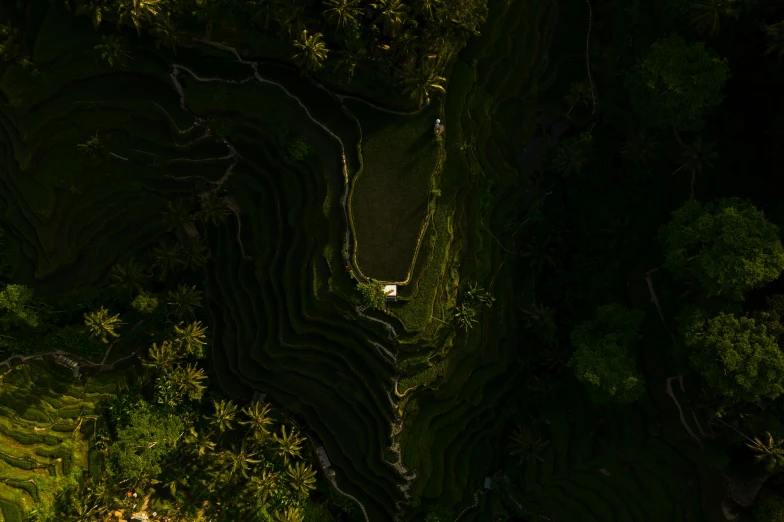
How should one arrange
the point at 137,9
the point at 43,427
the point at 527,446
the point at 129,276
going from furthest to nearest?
the point at 527,446
the point at 43,427
the point at 129,276
the point at 137,9

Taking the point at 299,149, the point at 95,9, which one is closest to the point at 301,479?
the point at 299,149

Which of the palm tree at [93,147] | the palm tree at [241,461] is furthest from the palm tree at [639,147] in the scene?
the palm tree at [93,147]

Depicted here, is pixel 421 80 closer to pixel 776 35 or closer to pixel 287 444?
pixel 776 35

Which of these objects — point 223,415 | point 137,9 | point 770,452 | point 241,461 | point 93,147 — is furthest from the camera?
point 223,415

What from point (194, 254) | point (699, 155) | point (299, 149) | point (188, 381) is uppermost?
point (699, 155)

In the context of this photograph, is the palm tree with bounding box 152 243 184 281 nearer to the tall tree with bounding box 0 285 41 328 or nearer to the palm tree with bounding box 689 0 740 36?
the tall tree with bounding box 0 285 41 328

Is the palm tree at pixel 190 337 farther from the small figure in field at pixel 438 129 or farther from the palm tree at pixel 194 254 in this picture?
the small figure in field at pixel 438 129

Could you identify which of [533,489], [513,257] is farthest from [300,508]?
[513,257]
